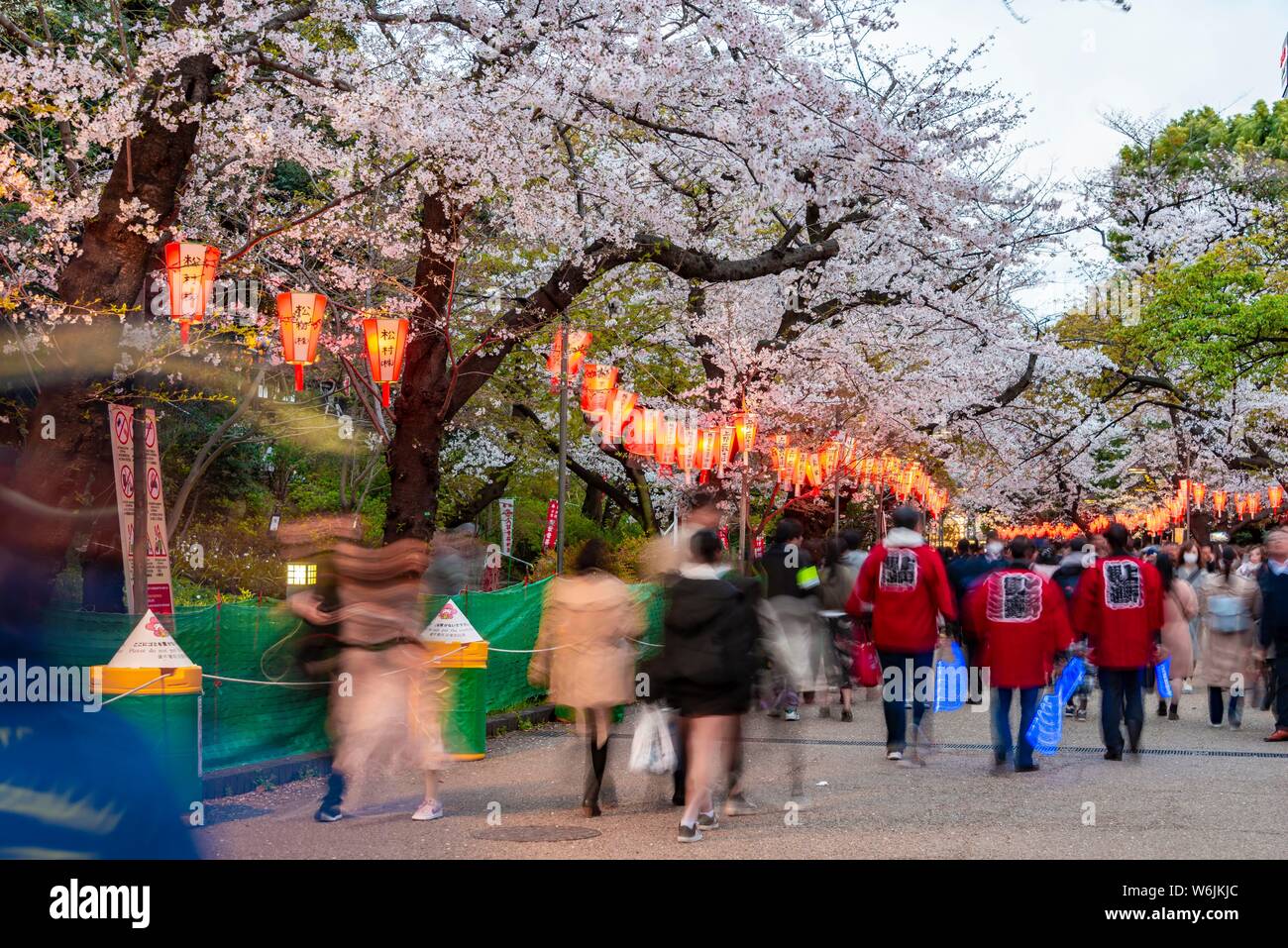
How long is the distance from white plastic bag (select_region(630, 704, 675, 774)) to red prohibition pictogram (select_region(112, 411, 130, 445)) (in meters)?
5.87

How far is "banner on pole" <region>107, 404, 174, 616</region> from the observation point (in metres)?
12.0

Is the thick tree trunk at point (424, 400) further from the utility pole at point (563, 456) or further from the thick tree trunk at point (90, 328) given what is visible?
the thick tree trunk at point (90, 328)

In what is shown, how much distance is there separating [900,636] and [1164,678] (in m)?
5.57

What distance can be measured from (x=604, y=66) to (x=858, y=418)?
19183 millimetres

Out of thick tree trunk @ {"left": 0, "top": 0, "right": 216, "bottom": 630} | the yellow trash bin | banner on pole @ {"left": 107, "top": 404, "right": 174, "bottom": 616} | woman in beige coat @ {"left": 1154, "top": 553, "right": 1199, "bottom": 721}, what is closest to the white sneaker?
the yellow trash bin

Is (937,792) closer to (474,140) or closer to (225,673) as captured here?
(225,673)

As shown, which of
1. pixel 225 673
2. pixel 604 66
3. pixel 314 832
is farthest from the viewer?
pixel 604 66

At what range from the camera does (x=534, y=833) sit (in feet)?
27.9

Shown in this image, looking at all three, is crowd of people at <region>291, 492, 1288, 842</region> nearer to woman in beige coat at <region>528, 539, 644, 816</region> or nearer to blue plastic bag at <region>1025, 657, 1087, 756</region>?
woman in beige coat at <region>528, 539, 644, 816</region>

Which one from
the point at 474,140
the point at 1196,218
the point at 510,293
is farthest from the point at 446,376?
the point at 1196,218

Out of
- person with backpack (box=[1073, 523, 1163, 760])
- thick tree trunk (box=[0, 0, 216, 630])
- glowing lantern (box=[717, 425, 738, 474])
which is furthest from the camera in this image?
glowing lantern (box=[717, 425, 738, 474])

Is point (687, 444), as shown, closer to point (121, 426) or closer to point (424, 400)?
point (424, 400)

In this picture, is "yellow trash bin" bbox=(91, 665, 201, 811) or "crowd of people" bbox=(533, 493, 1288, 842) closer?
"yellow trash bin" bbox=(91, 665, 201, 811)
